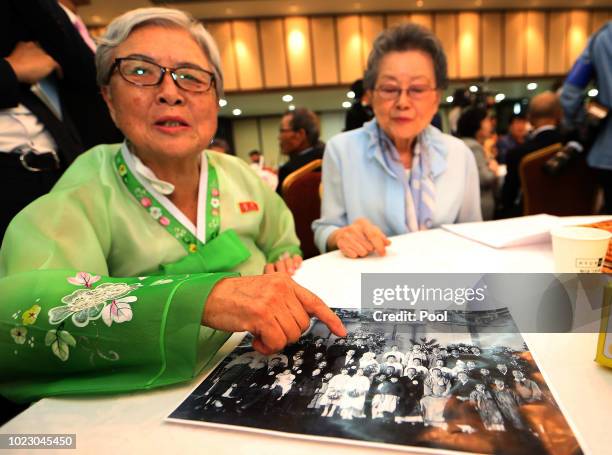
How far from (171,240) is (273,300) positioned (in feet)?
1.47

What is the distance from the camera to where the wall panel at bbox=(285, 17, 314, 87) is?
241 inches

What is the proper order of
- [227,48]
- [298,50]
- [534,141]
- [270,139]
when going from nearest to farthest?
[534,141] < [227,48] < [298,50] < [270,139]

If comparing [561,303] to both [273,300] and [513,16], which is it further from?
[513,16]

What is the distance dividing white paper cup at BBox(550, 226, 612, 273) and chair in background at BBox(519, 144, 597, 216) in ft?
7.06

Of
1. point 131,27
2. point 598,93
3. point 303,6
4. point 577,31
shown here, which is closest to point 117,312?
point 131,27

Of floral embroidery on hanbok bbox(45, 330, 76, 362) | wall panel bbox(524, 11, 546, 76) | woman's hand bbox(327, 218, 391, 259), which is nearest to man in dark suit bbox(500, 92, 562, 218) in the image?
woman's hand bbox(327, 218, 391, 259)

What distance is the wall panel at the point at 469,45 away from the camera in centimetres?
633

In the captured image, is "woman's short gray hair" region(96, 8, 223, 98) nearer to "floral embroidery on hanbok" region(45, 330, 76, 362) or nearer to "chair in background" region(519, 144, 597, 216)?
"floral embroidery on hanbok" region(45, 330, 76, 362)

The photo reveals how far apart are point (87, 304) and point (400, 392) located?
1.41 ft

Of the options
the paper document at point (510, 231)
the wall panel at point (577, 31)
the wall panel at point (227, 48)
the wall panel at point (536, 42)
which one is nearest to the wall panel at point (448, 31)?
the wall panel at point (536, 42)

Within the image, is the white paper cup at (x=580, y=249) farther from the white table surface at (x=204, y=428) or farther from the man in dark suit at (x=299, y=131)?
the man in dark suit at (x=299, y=131)

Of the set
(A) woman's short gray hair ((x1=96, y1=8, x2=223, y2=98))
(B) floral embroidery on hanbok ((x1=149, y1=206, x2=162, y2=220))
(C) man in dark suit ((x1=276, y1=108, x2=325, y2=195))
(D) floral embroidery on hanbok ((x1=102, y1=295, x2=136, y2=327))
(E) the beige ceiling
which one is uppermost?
(E) the beige ceiling

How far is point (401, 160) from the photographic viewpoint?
5.02 feet

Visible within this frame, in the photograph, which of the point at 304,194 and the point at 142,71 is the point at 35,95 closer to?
the point at 142,71
